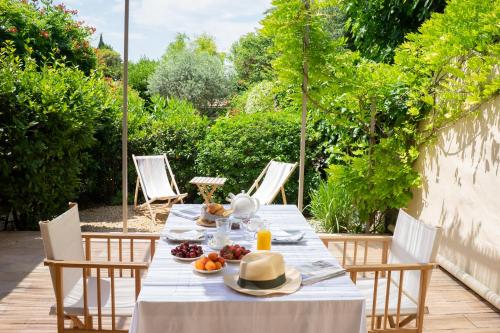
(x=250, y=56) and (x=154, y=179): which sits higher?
(x=250, y=56)

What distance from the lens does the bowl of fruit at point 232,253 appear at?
241 cm

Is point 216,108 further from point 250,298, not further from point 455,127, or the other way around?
point 250,298

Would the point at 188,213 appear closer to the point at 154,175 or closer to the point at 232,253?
the point at 232,253

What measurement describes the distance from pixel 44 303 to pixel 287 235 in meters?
1.94

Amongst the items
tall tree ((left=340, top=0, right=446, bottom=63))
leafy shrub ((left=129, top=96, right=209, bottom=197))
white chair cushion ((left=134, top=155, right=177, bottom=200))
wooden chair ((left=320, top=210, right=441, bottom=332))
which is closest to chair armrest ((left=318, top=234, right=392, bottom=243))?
wooden chair ((left=320, top=210, right=441, bottom=332))

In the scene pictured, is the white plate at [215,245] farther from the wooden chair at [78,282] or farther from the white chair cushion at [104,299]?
the white chair cushion at [104,299]

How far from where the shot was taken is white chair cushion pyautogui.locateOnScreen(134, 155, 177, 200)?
22.2ft

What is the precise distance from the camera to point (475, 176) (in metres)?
4.25

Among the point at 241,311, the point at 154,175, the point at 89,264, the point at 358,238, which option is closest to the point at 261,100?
the point at 154,175

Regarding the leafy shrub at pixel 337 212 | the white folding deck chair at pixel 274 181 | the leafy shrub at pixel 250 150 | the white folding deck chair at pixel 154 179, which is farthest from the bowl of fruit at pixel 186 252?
the leafy shrub at pixel 250 150

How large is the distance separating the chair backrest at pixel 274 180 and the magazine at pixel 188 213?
2.37 m

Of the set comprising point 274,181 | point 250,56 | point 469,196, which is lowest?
point 274,181

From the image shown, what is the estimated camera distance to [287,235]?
289 cm

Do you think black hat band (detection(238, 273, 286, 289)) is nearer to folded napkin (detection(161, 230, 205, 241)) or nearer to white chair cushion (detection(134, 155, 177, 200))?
folded napkin (detection(161, 230, 205, 241))
